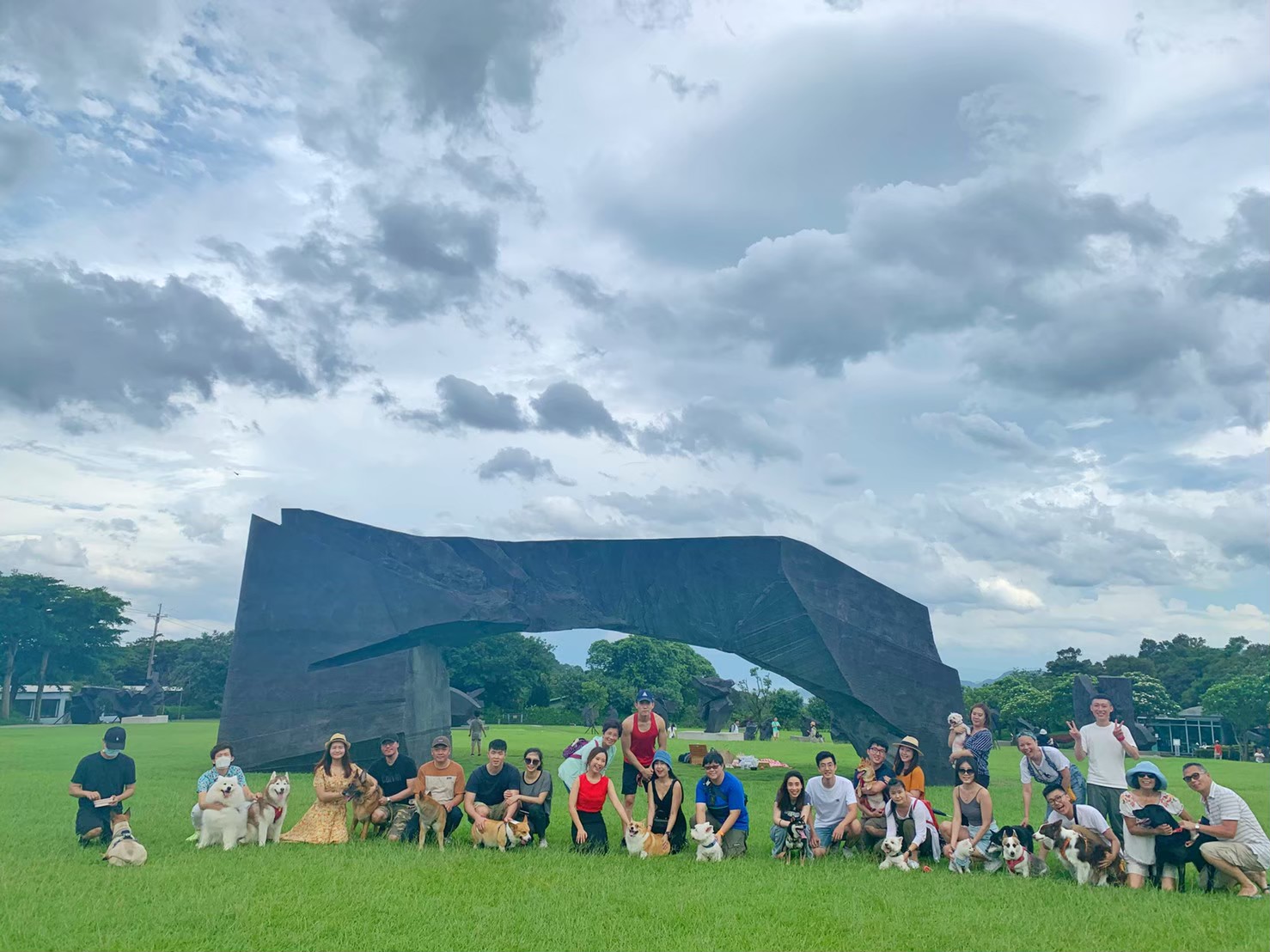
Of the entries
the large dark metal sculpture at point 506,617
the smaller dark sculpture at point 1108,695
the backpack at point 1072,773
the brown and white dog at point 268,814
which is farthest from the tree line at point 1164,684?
the brown and white dog at point 268,814

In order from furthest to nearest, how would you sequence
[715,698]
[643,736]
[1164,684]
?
[1164,684], [715,698], [643,736]

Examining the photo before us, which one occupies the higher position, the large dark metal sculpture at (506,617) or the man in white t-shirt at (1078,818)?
the large dark metal sculpture at (506,617)

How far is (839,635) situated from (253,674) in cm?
1138

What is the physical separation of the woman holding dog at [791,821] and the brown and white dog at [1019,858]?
175cm

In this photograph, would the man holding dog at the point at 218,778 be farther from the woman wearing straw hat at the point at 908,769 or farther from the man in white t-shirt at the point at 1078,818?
the man in white t-shirt at the point at 1078,818

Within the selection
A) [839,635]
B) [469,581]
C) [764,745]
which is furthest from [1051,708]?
[469,581]

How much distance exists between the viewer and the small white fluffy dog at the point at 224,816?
8547 millimetres

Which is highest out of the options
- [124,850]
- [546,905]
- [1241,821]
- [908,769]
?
[908,769]

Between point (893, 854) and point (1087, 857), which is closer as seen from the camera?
point (1087, 857)

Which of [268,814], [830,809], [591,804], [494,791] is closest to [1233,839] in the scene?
[830,809]

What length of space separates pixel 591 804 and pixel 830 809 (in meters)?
2.33

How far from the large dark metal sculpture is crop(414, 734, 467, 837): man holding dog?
858 centimetres

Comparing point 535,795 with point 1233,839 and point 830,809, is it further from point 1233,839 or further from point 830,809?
point 1233,839

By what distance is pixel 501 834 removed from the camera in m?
8.59
